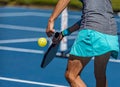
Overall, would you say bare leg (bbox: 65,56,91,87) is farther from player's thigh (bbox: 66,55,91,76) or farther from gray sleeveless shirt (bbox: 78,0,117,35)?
gray sleeveless shirt (bbox: 78,0,117,35)

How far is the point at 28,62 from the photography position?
8.95 meters

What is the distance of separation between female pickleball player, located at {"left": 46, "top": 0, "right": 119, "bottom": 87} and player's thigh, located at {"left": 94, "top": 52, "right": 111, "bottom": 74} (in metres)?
0.01

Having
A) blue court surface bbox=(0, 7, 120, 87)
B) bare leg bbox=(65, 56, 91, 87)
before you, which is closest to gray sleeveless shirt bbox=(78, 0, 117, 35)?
bare leg bbox=(65, 56, 91, 87)

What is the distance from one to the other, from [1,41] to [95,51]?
658cm

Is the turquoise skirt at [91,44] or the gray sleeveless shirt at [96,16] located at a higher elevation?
the gray sleeveless shirt at [96,16]

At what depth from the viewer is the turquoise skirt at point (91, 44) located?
Answer: 187 inches

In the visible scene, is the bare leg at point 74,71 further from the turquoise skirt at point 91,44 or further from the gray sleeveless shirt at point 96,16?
the gray sleeveless shirt at point 96,16

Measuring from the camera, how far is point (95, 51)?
476cm

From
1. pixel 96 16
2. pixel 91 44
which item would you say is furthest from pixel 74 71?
pixel 96 16

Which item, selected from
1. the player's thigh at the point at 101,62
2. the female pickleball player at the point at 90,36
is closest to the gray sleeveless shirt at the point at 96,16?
the female pickleball player at the point at 90,36

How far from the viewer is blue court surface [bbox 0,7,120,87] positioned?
7.41m

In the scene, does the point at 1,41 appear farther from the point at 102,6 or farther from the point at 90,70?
the point at 102,6

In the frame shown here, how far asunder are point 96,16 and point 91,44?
0.33 meters

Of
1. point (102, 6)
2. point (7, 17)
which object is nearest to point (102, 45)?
point (102, 6)
